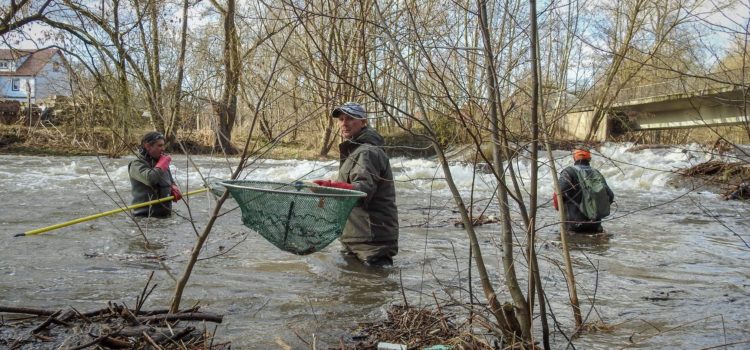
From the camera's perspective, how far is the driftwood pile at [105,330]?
10.4ft

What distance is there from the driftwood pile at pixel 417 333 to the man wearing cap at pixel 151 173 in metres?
3.97

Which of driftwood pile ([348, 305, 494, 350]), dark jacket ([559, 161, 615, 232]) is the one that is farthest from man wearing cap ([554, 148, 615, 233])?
driftwood pile ([348, 305, 494, 350])

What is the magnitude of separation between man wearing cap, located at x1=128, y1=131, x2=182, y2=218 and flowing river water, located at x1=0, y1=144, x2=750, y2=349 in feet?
1.64

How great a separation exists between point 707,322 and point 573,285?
53.4 inches

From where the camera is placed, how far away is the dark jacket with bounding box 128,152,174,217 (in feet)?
23.9

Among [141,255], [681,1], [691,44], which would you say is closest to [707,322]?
[691,44]

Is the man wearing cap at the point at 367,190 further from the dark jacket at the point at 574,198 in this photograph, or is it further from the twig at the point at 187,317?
the dark jacket at the point at 574,198

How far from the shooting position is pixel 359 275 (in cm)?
556

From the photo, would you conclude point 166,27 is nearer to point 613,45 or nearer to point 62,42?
point 62,42

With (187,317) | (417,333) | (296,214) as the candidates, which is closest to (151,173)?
(296,214)

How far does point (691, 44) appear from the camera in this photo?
4.30 meters

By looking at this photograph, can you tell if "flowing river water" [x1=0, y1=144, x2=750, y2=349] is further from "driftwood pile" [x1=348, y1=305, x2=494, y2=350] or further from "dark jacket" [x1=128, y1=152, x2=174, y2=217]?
"dark jacket" [x1=128, y1=152, x2=174, y2=217]

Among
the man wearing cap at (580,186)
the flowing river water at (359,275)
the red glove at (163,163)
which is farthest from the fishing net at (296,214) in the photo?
the man wearing cap at (580,186)

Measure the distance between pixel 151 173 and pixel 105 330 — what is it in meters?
4.28
